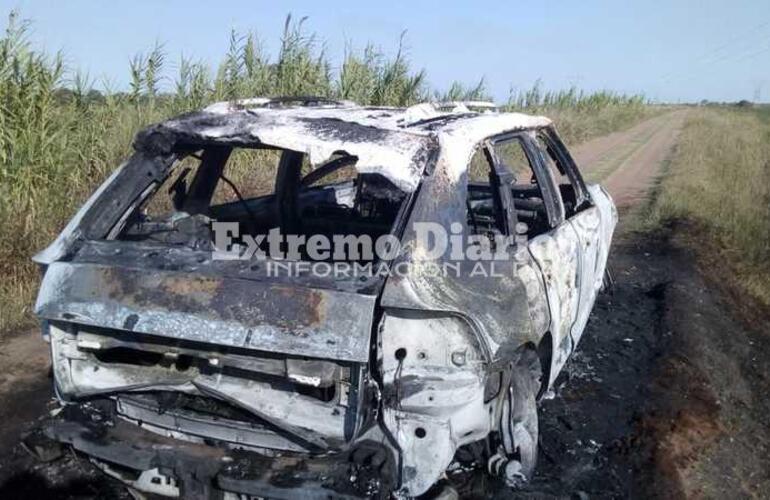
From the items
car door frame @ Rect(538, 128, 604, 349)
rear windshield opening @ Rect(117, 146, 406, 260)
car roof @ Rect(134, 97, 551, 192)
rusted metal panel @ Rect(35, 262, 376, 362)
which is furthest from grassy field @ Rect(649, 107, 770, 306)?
rusted metal panel @ Rect(35, 262, 376, 362)

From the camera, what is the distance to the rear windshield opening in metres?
3.45

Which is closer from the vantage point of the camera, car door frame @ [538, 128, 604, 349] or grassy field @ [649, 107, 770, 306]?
car door frame @ [538, 128, 604, 349]

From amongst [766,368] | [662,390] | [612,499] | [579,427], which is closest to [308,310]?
[612,499]

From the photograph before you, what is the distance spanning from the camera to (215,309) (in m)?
2.60

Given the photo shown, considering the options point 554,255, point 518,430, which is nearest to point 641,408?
point 554,255

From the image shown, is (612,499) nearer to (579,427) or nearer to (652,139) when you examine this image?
(579,427)

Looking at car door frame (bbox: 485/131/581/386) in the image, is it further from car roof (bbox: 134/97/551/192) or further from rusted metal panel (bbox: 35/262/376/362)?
rusted metal panel (bbox: 35/262/376/362)

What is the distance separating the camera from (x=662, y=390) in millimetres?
4578

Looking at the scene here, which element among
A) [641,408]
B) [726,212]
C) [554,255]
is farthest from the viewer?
[726,212]

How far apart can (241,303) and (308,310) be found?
26 cm

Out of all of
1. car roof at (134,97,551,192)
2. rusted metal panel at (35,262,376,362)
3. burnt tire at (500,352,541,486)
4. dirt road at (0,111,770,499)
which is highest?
car roof at (134,97,551,192)

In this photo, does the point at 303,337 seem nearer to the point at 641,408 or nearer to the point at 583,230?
the point at 583,230

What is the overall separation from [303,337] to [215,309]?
0.36 m

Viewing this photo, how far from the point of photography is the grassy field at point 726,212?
8.01m
